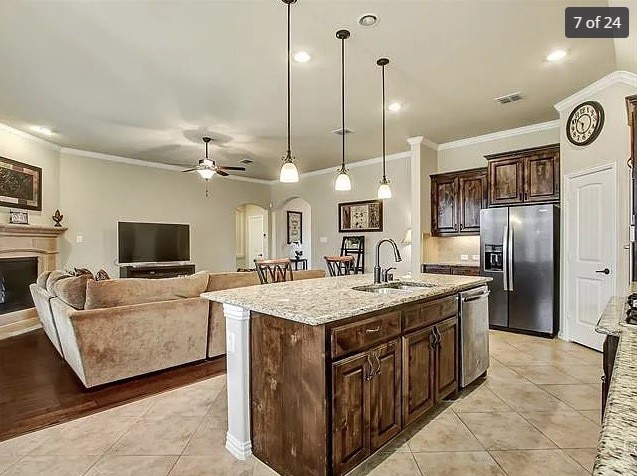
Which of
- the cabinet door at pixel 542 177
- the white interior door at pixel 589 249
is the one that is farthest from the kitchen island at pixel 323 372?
the cabinet door at pixel 542 177

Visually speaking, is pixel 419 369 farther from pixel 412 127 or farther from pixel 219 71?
pixel 412 127

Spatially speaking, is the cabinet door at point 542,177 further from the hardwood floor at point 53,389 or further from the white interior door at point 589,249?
the hardwood floor at point 53,389

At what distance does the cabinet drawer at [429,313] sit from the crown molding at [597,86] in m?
2.95

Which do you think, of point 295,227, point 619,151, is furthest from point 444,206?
point 295,227

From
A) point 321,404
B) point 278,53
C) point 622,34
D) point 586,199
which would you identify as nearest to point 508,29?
point 622,34

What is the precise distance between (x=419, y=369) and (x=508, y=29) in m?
2.70

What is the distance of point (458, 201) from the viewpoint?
5.95 meters

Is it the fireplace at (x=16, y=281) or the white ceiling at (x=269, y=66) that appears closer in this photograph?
the white ceiling at (x=269, y=66)

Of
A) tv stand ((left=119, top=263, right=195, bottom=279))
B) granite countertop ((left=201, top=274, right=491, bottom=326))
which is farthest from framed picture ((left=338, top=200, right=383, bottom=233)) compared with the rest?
granite countertop ((left=201, top=274, right=491, bottom=326))

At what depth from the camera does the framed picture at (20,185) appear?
5188mm

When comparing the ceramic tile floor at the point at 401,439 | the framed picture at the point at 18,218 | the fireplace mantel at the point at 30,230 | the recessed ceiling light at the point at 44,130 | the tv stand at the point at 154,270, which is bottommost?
the ceramic tile floor at the point at 401,439

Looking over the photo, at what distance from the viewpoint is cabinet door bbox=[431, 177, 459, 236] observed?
19.7 ft

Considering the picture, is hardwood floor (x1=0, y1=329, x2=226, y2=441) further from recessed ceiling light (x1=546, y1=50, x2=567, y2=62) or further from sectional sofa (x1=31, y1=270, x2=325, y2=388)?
recessed ceiling light (x1=546, y1=50, x2=567, y2=62)

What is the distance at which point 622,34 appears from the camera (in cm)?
297
